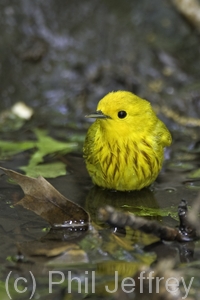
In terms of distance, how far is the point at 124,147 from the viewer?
17.7 feet

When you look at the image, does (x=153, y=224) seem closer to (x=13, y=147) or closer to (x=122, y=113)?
(x=122, y=113)

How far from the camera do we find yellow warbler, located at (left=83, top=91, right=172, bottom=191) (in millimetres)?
5305

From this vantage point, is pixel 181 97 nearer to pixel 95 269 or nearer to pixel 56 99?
pixel 56 99

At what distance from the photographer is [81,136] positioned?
22.7 feet

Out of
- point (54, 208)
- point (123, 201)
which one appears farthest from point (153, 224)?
point (123, 201)

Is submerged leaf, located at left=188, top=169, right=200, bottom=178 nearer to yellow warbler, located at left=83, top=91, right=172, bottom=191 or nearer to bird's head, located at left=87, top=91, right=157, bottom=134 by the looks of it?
yellow warbler, located at left=83, top=91, right=172, bottom=191

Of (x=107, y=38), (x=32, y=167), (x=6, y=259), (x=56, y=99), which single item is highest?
(x=107, y=38)

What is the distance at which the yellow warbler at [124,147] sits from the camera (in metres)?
5.30

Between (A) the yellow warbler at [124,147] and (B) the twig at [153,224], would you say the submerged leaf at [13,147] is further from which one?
(B) the twig at [153,224]

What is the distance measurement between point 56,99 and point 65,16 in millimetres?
1256

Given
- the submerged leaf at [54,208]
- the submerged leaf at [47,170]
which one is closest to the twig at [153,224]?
the submerged leaf at [54,208]

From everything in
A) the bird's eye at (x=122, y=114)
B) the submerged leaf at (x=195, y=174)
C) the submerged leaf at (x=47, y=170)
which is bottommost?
the submerged leaf at (x=47, y=170)

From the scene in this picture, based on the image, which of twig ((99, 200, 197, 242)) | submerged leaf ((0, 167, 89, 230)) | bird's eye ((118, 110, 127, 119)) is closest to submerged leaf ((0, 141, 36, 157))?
bird's eye ((118, 110, 127, 119))

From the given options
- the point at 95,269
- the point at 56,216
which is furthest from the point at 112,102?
the point at 95,269
